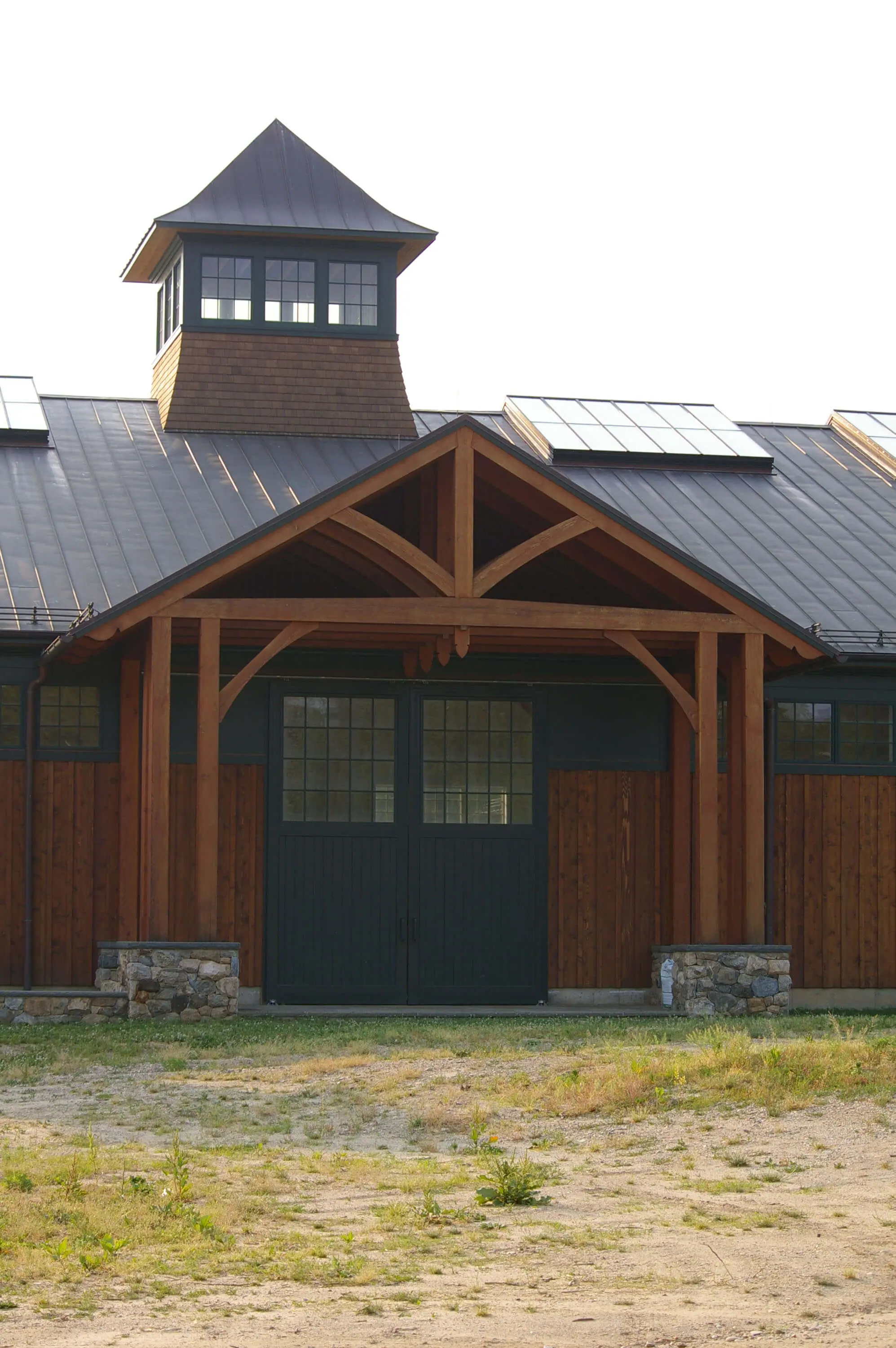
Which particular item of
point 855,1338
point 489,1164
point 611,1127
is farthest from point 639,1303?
point 611,1127

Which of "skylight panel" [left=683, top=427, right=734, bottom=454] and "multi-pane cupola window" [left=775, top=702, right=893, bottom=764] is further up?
"skylight panel" [left=683, top=427, right=734, bottom=454]

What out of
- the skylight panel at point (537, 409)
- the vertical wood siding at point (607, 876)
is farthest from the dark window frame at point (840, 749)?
the skylight panel at point (537, 409)

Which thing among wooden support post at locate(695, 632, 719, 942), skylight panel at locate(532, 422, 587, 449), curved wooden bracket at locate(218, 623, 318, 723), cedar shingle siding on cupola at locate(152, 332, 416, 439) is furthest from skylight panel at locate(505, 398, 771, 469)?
curved wooden bracket at locate(218, 623, 318, 723)

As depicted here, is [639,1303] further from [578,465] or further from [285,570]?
[578,465]

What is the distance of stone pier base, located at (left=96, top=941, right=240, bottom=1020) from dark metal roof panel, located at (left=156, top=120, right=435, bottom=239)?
37.2ft

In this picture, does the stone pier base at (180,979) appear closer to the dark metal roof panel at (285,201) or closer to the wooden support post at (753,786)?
the wooden support post at (753,786)

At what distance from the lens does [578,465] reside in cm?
2383

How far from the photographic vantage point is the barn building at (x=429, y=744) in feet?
55.4

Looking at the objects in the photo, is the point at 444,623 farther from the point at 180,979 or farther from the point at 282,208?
the point at 282,208

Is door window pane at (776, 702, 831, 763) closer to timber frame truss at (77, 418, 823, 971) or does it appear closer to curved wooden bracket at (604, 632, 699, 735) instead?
timber frame truss at (77, 418, 823, 971)

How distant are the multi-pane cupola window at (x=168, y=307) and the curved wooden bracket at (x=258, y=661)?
8642mm

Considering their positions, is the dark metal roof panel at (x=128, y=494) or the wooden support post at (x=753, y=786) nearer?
the wooden support post at (x=753, y=786)

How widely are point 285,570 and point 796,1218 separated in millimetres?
11591

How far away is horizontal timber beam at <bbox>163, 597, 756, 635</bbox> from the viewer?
16.7 meters
